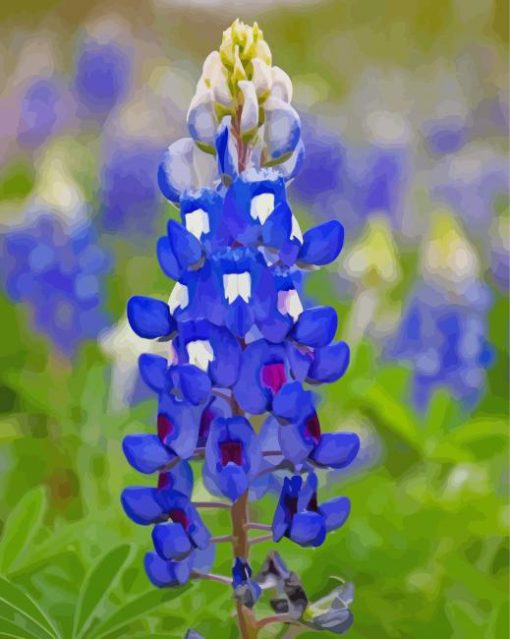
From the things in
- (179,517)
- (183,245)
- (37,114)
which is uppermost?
(37,114)

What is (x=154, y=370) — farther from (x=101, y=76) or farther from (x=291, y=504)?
(x=101, y=76)

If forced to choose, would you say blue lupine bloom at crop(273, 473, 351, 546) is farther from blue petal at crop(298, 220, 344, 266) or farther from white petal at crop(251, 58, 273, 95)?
white petal at crop(251, 58, 273, 95)

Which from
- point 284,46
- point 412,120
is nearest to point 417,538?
point 412,120

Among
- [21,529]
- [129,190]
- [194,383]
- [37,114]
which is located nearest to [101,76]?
[37,114]

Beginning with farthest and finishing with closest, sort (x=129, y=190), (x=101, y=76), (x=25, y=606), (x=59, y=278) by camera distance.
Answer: (x=101, y=76)
(x=129, y=190)
(x=59, y=278)
(x=25, y=606)

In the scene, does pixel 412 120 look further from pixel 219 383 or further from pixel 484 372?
pixel 219 383

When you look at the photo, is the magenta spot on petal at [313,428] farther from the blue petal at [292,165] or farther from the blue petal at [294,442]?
the blue petal at [292,165]
